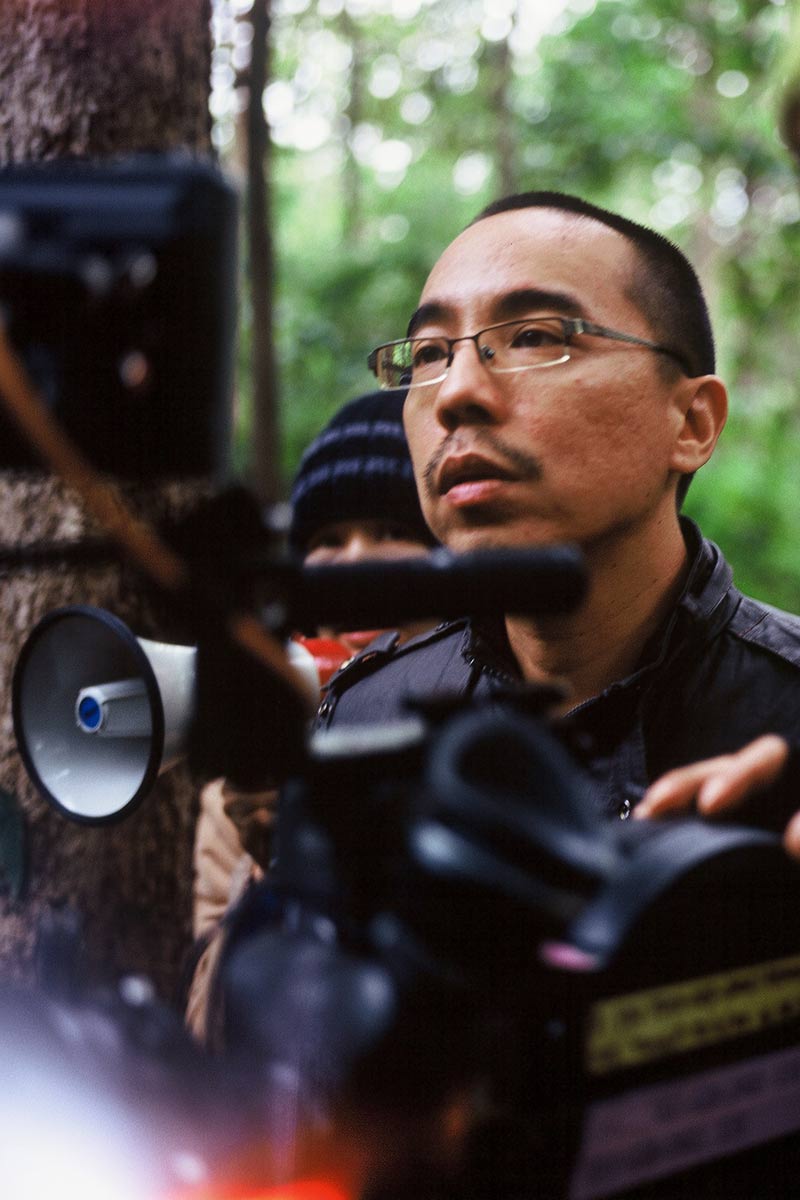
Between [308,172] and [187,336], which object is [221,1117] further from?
[308,172]

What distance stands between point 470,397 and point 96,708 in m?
1.02

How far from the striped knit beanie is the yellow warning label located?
2309 millimetres

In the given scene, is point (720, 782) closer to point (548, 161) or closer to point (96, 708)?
point (96, 708)

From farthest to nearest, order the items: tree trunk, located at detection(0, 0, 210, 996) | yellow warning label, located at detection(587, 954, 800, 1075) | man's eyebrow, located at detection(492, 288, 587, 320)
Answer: tree trunk, located at detection(0, 0, 210, 996), man's eyebrow, located at detection(492, 288, 587, 320), yellow warning label, located at detection(587, 954, 800, 1075)

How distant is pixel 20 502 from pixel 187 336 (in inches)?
71.4

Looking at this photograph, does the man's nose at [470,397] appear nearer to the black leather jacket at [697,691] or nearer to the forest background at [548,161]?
the black leather jacket at [697,691]

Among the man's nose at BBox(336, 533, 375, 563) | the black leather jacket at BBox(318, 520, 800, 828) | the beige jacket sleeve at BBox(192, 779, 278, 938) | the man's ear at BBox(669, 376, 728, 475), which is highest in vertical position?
the man's ear at BBox(669, 376, 728, 475)

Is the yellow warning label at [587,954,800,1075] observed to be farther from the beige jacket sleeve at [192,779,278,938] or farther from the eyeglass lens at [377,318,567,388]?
the eyeglass lens at [377,318,567,388]

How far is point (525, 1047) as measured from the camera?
900mm

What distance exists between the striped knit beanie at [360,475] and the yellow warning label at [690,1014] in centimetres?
231

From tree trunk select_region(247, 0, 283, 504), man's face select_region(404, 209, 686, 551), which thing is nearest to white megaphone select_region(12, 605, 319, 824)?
man's face select_region(404, 209, 686, 551)

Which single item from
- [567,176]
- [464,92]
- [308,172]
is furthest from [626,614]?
[308,172]

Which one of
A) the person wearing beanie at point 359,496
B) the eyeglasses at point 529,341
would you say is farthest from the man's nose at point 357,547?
the eyeglasses at point 529,341

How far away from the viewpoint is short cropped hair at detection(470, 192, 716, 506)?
2361mm
